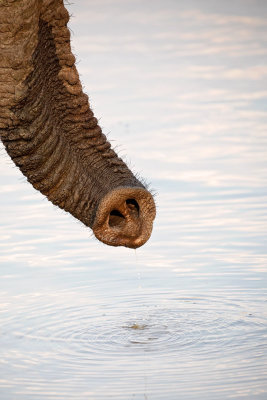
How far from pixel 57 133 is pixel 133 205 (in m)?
0.50

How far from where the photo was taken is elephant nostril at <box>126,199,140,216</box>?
7.19 meters

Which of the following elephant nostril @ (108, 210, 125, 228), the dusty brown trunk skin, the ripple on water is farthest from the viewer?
the ripple on water

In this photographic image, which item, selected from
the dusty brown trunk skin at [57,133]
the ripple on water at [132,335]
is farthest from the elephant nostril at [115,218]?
the ripple on water at [132,335]

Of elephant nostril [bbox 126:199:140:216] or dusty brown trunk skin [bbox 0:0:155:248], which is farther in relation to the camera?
elephant nostril [bbox 126:199:140:216]

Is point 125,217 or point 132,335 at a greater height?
point 125,217

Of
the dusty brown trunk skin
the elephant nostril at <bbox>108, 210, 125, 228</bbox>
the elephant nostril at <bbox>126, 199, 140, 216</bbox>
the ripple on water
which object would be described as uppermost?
the dusty brown trunk skin

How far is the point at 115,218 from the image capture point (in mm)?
7238

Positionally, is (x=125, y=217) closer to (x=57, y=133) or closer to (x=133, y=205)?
(x=133, y=205)

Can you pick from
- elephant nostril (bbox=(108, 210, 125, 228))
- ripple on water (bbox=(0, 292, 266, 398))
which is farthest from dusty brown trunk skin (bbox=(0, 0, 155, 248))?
ripple on water (bbox=(0, 292, 266, 398))

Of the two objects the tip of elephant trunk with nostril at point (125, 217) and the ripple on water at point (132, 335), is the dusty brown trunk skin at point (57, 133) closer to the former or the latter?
the tip of elephant trunk with nostril at point (125, 217)

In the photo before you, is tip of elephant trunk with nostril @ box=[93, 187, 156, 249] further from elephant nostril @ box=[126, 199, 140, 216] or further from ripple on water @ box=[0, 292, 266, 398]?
ripple on water @ box=[0, 292, 266, 398]

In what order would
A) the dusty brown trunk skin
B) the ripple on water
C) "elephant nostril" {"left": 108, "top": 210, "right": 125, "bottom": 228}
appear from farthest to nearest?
the ripple on water → "elephant nostril" {"left": 108, "top": 210, "right": 125, "bottom": 228} → the dusty brown trunk skin

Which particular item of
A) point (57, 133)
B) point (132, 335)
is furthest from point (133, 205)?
point (132, 335)

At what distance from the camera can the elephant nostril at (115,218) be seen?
719 cm
